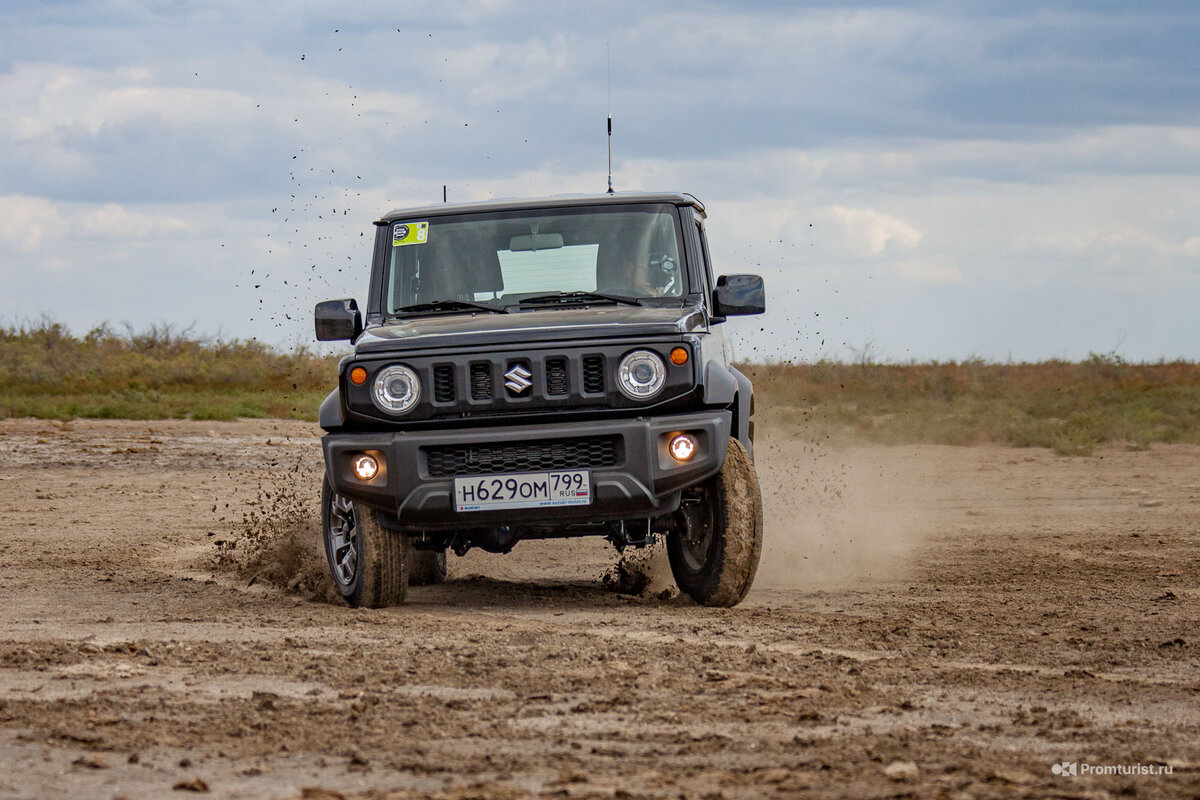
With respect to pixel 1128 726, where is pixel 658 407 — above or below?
above

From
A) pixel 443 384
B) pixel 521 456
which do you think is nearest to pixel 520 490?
pixel 521 456

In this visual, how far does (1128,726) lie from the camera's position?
4621mm

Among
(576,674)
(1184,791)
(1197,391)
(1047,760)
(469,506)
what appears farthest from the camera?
(1197,391)

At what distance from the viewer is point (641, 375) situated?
22.8 feet

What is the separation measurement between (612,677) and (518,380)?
6.40ft

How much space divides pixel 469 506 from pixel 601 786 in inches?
125

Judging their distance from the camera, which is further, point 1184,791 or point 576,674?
point 576,674

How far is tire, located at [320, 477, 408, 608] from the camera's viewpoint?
727 cm

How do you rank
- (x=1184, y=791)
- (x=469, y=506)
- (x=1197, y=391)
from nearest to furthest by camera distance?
(x=1184, y=791)
(x=469, y=506)
(x=1197, y=391)

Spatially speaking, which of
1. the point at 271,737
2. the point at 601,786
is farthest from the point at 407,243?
the point at 601,786

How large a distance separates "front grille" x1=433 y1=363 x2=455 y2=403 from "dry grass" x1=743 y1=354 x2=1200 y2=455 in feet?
42.8

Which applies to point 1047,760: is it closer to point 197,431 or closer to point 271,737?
point 271,737

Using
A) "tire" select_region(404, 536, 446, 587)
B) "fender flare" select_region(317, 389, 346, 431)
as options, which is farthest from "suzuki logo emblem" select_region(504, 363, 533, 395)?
"tire" select_region(404, 536, 446, 587)

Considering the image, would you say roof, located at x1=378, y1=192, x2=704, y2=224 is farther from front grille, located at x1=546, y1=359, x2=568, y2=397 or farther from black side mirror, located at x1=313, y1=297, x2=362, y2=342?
front grille, located at x1=546, y1=359, x2=568, y2=397
